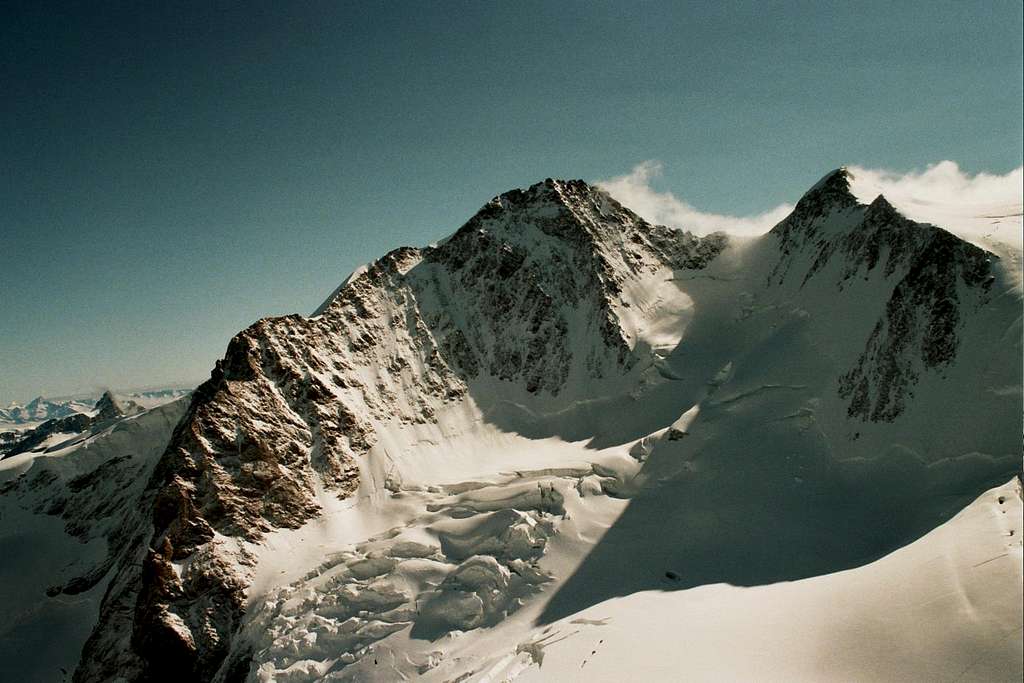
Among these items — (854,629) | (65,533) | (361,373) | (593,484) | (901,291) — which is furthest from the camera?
(361,373)

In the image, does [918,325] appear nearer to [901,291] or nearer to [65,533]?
[901,291]

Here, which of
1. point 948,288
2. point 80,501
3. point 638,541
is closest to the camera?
point 948,288

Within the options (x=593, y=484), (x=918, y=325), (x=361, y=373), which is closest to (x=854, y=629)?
(x=593, y=484)

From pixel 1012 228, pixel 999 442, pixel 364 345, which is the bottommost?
pixel 999 442

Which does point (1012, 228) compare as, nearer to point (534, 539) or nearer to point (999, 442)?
point (999, 442)

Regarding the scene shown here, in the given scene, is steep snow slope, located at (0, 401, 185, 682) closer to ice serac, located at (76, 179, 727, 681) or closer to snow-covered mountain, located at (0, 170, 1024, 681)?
snow-covered mountain, located at (0, 170, 1024, 681)

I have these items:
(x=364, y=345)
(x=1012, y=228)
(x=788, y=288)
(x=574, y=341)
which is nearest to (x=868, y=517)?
(x=1012, y=228)

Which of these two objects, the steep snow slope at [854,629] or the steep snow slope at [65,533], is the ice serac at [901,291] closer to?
the steep snow slope at [854,629]

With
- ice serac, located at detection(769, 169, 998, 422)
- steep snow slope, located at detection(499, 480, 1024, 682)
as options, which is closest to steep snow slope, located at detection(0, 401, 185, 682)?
steep snow slope, located at detection(499, 480, 1024, 682)
